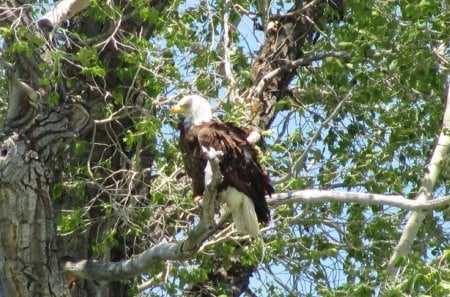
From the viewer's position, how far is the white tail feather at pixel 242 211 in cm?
762

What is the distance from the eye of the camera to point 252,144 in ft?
25.4

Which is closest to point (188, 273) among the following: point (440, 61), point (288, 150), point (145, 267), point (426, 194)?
point (145, 267)

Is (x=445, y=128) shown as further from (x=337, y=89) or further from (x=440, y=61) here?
(x=337, y=89)

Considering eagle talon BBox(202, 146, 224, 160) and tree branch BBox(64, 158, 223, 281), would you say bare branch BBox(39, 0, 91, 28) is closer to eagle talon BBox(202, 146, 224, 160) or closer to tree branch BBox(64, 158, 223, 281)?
eagle talon BBox(202, 146, 224, 160)

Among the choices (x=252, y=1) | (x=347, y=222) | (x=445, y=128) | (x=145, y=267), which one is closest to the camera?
(x=145, y=267)

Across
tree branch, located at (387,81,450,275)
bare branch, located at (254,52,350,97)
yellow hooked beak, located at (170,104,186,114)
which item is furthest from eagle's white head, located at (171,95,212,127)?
tree branch, located at (387,81,450,275)

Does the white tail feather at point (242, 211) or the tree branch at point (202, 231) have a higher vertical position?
the white tail feather at point (242, 211)

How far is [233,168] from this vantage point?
7.75 metres

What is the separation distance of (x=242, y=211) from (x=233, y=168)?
28 cm

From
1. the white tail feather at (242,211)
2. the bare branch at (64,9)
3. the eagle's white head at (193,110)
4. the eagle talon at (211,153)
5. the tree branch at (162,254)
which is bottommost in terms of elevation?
the tree branch at (162,254)

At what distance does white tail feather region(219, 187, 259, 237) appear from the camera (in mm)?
7625

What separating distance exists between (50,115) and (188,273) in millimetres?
1346

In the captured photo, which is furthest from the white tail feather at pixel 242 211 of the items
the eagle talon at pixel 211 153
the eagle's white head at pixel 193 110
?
the eagle's white head at pixel 193 110

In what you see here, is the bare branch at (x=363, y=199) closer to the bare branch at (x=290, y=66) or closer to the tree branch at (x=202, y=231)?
the tree branch at (x=202, y=231)
